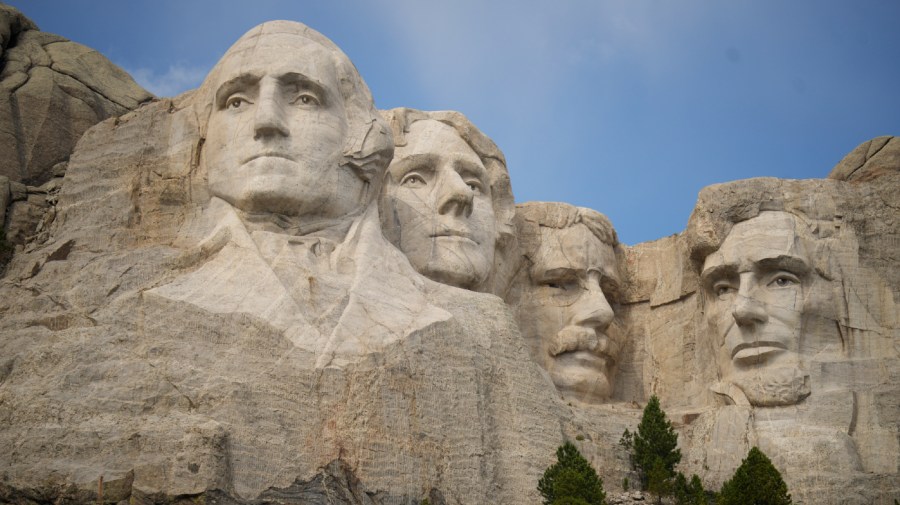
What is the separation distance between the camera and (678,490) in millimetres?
18766

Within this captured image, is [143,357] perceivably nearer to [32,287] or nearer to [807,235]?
[32,287]

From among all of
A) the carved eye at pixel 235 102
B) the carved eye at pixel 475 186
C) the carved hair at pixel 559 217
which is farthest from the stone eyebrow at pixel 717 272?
the carved eye at pixel 235 102

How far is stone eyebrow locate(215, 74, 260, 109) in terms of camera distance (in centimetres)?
1928

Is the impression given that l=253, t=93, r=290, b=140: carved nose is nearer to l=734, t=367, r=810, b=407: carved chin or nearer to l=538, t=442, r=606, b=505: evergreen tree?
l=538, t=442, r=606, b=505: evergreen tree

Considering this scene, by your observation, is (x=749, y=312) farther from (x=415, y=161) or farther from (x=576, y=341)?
(x=415, y=161)

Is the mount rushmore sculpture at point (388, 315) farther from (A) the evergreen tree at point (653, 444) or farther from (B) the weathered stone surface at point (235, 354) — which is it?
(A) the evergreen tree at point (653, 444)

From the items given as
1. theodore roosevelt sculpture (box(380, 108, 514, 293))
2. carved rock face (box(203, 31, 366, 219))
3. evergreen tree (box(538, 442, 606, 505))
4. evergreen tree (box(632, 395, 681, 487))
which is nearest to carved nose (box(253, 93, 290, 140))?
carved rock face (box(203, 31, 366, 219))

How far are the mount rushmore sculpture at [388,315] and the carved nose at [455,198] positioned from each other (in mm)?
25

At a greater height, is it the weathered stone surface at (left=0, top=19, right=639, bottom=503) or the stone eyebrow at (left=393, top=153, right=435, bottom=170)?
the stone eyebrow at (left=393, top=153, right=435, bottom=170)

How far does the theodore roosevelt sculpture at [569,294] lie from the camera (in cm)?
2166

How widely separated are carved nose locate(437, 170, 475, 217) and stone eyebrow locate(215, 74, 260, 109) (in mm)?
2825

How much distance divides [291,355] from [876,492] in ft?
20.6

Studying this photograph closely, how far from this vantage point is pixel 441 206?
826 inches

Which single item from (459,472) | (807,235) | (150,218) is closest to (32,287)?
(150,218)
